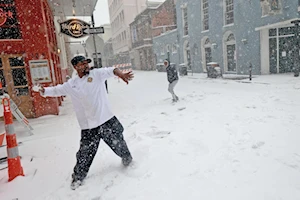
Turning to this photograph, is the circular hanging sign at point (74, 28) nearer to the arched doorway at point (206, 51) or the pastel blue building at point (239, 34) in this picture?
the pastel blue building at point (239, 34)

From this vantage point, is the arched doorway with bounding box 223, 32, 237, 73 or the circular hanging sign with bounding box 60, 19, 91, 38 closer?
the circular hanging sign with bounding box 60, 19, 91, 38

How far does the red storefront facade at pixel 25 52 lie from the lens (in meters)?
7.45

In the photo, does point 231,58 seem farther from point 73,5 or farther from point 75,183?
point 75,183

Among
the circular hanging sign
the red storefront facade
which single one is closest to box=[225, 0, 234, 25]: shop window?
the circular hanging sign

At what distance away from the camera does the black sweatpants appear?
3.26 meters

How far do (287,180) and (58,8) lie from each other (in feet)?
43.7

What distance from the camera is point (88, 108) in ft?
10.5

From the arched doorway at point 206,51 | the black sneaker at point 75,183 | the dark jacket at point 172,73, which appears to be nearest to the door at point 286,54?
the arched doorway at point 206,51

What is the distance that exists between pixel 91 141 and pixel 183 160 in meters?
1.45

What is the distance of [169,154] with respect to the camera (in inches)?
153

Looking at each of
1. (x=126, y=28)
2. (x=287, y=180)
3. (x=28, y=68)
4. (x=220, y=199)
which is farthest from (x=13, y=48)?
(x=126, y=28)

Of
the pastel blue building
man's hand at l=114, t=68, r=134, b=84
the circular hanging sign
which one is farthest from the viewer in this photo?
the pastel blue building

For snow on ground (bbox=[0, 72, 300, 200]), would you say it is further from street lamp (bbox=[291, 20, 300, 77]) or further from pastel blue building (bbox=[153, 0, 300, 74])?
pastel blue building (bbox=[153, 0, 300, 74])

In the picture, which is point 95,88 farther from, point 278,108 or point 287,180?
point 278,108
